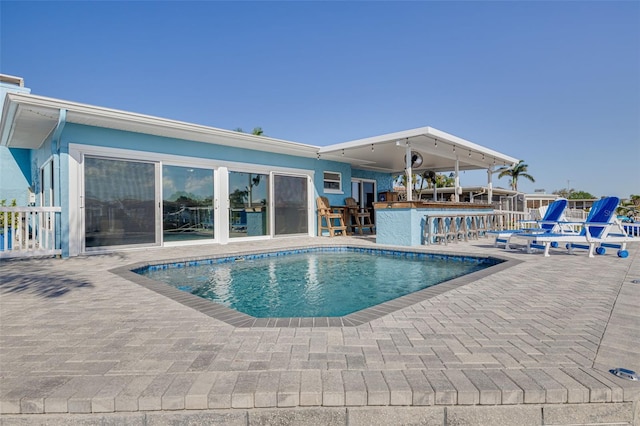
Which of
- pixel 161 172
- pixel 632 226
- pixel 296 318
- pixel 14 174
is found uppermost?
pixel 14 174

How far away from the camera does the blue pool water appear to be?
3773 millimetres

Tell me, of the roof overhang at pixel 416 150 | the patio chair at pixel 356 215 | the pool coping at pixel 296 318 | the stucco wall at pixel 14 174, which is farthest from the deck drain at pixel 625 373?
the stucco wall at pixel 14 174

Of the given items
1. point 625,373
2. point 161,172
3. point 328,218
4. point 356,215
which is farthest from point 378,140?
point 625,373

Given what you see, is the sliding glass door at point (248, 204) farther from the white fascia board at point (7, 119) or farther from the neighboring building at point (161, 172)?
the white fascia board at point (7, 119)

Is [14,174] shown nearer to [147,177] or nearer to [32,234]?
[32,234]

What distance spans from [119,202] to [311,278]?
4.98 metres

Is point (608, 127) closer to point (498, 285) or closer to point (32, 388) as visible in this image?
point (498, 285)

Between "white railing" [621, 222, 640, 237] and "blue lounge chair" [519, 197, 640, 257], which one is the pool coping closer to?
"blue lounge chair" [519, 197, 640, 257]

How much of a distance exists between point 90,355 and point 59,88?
19819 mm

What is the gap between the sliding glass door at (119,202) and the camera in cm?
696

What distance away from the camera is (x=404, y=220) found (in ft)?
26.8

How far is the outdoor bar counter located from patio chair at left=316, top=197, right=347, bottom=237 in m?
2.46

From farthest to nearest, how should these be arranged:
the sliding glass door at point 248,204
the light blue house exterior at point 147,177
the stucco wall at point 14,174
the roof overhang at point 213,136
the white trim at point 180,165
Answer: the stucco wall at point 14,174
the sliding glass door at point 248,204
the white trim at point 180,165
the light blue house exterior at point 147,177
the roof overhang at point 213,136

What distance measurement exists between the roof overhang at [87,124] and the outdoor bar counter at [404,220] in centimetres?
328
